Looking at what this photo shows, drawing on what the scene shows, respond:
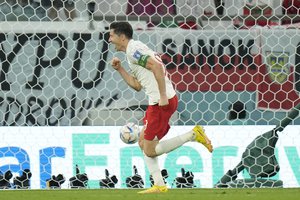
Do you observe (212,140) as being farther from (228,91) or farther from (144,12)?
(144,12)

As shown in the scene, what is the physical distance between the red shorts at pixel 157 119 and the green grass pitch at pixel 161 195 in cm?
43

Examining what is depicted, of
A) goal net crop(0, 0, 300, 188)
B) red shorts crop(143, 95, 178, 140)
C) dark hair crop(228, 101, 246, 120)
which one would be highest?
goal net crop(0, 0, 300, 188)

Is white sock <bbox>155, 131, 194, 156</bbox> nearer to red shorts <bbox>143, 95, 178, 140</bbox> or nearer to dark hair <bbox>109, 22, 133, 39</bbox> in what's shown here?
red shorts <bbox>143, 95, 178, 140</bbox>

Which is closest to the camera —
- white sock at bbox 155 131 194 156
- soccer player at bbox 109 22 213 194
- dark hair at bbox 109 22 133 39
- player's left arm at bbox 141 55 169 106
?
player's left arm at bbox 141 55 169 106

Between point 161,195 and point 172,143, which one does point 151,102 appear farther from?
point 161,195

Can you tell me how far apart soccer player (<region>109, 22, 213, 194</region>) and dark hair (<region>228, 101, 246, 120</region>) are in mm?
1316

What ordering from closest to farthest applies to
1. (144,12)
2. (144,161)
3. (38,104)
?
(144,161)
(38,104)
(144,12)

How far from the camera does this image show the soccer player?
305 inches

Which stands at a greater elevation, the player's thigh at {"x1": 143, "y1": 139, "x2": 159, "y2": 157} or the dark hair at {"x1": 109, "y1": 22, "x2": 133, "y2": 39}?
A: the dark hair at {"x1": 109, "y1": 22, "x2": 133, "y2": 39}

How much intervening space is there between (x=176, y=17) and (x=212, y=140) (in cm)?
159

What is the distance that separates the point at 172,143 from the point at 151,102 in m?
0.35

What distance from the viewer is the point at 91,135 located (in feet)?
28.9

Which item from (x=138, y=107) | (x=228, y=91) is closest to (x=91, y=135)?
(x=138, y=107)

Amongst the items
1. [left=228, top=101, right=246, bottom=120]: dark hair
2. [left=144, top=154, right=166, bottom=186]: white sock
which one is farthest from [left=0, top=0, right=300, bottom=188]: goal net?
[left=144, top=154, right=166, bottom=186]: white sock
